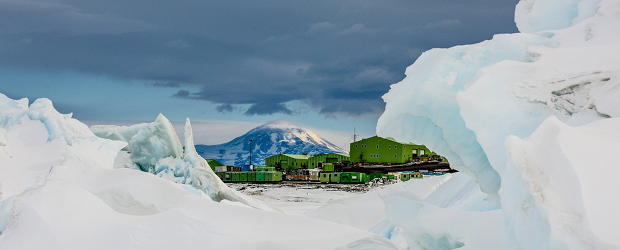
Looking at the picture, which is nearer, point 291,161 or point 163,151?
point 163,151

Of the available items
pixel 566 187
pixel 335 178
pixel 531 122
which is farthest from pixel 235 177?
pixel 566 187

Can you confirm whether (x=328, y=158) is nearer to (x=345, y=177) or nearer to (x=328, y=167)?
(x=328, y=167)

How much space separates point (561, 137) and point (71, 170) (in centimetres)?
835

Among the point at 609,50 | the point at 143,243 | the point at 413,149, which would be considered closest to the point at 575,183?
the point at 609,50

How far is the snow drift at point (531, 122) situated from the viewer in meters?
2.24

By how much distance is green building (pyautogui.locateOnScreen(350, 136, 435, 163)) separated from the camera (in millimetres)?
38781

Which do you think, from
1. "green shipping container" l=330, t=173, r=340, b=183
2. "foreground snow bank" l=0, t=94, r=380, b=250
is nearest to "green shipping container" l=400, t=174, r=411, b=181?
"green shipping container" l=330, t=173, r=340, b=183

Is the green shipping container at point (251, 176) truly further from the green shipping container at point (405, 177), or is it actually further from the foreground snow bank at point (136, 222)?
the foreground snow bank at point (136, 222)

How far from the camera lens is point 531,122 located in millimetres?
3232

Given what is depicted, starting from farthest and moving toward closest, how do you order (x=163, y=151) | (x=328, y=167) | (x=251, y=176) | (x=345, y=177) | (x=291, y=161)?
1. (x=291, y=161)
2. (x=328, y=167)
3. (x=251, y=176)
4. (x=345, y=177)
5. (x=163, y=151)

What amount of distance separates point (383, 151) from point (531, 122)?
3709 cm

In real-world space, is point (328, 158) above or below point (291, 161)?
above

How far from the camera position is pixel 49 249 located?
154 inches

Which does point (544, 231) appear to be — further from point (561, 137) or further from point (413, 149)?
point (413, 149)
